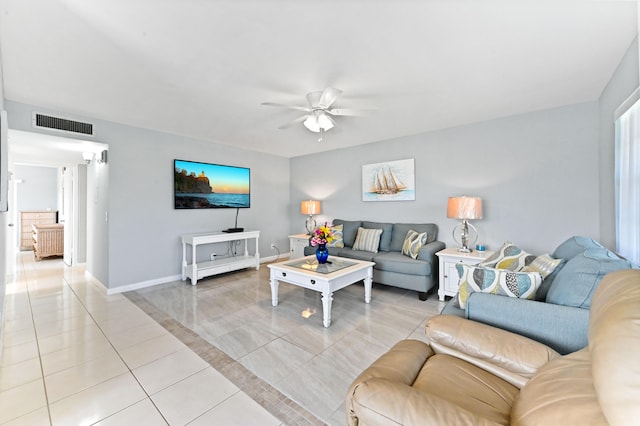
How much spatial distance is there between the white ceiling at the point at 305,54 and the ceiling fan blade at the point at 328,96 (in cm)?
14

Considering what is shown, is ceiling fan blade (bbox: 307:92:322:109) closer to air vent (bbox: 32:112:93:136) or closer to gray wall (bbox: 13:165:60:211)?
air vent (bbox: 32:112:93:136)

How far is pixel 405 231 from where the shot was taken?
4137 millimetres

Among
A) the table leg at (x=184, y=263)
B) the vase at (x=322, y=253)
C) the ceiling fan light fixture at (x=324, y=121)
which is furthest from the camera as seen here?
the table leg at (x=184, y=263)

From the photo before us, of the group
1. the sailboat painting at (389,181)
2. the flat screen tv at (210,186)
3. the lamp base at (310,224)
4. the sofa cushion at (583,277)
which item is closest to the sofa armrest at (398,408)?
the sofa cushion at (583,277)

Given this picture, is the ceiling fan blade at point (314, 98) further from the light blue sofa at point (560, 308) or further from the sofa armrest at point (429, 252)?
the sofa armrest at point (429, 252)

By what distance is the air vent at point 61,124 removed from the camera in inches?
120

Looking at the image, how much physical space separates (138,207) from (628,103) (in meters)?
5.44

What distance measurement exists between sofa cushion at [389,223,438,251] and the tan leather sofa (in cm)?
263

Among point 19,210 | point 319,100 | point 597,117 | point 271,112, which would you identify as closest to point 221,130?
point 271,112

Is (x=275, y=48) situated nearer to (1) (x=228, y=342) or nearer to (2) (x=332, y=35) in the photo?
(2) (x=332, y=35)

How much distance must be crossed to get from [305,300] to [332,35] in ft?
9.33

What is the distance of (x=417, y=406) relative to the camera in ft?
2.82

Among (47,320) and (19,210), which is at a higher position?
(19,210)

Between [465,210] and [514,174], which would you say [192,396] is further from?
[514,174]
